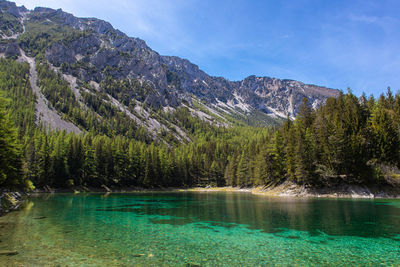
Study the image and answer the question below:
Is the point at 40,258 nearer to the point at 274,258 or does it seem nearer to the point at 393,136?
the point at 274,258

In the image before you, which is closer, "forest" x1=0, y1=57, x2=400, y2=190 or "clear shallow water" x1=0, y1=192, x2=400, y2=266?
"clear shallow water" x1=0, y1=192, x2=400, y2=266

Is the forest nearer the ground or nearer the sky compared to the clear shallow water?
nearer the sky

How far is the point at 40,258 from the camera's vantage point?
42.9 ft

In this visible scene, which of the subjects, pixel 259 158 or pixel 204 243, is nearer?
pixel 204 243

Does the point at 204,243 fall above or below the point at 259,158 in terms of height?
below

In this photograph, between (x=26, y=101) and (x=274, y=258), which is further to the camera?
(x=26, y=101)

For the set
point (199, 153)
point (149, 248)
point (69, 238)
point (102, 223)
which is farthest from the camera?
point (199, 153)

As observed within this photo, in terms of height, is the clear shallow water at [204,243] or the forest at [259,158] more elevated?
the forest at [259,158]

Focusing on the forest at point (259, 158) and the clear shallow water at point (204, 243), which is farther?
the forest at point (259, 158)

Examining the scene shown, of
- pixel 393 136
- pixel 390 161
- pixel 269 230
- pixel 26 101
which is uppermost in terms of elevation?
pixel 26 101

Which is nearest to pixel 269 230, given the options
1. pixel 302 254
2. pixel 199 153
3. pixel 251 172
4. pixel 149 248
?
pixel 302 254

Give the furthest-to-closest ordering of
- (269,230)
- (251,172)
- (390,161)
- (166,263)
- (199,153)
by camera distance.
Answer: (199,153), (251,172), (390,161), (269,230), (166,263)

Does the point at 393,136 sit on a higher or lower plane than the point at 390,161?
higher

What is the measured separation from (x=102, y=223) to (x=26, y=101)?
193 meters
